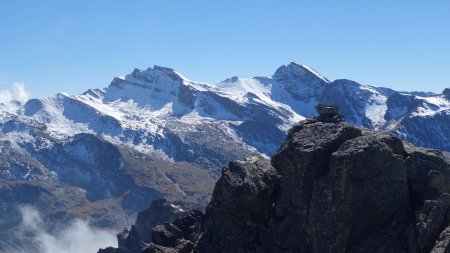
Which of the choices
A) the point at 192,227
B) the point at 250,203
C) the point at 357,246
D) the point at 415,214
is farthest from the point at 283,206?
the point at 192,227

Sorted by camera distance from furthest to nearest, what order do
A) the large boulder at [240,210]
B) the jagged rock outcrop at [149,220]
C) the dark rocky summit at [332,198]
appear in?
the jagged rock outcrop at [149,220]
the large boulder at [240,210]
the dark rocky summit at [332,198]

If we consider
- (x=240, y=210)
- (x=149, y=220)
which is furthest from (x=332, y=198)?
(x=149, y=220)

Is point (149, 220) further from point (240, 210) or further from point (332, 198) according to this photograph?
point (332, 198)

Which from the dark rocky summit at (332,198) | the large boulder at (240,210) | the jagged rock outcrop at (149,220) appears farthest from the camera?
the jagged rock outcrop at (149,220)

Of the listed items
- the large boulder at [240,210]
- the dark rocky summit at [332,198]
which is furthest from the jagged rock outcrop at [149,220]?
the dark rocky summit at [332,198]

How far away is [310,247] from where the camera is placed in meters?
37.4

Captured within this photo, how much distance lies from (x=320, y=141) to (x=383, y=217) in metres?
6.71

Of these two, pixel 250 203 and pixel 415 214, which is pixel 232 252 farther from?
pixel 415 214

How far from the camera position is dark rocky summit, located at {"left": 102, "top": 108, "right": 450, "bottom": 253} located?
35.6m

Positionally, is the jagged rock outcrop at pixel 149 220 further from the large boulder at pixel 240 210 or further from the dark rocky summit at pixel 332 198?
the dark rocky summit at pixel 332 198

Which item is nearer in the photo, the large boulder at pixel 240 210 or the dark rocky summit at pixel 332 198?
the dark rocky summit at pixel 332 198

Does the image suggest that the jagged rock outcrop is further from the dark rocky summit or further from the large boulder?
the dark rocky summit

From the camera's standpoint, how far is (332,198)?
121ft

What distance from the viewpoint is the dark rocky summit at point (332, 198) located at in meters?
35.6
